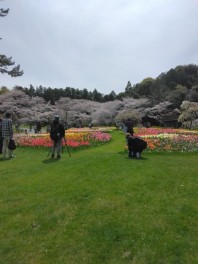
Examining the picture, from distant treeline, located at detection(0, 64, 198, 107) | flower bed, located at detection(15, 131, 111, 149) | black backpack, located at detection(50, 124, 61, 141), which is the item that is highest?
distant treeline, located at detection(0, 64, 198, 107)

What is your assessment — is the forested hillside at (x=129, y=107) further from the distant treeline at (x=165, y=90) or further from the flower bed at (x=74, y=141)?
the flower bed at (x=74, y=141)

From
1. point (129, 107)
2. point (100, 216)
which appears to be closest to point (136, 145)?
point (100, 216)

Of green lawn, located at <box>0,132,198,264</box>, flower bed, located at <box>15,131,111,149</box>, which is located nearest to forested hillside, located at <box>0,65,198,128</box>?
flower bed, located at <box>15,131,111,149</box>

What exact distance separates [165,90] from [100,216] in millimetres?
51221

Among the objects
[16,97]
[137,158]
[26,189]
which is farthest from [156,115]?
[26,189]

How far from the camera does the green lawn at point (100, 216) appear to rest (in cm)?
457

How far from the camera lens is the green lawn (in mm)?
4574

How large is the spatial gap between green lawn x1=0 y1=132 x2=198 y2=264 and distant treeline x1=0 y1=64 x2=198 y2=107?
132 feet

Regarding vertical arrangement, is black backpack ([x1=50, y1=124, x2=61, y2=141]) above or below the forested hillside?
below

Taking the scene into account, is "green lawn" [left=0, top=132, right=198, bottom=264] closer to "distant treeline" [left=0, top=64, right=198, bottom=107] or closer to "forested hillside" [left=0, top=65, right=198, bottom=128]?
"forested hillside" [left=0, top=65, right=198, bottom=128]

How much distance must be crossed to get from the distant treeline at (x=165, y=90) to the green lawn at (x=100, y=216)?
40.3 meters

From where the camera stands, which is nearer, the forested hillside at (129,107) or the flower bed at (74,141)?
the flower bed at (74,141)

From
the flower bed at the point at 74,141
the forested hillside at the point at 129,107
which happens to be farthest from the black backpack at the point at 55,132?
the forested hillside at the point at 129,107

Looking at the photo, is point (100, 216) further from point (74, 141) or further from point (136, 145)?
point (74, 141)
